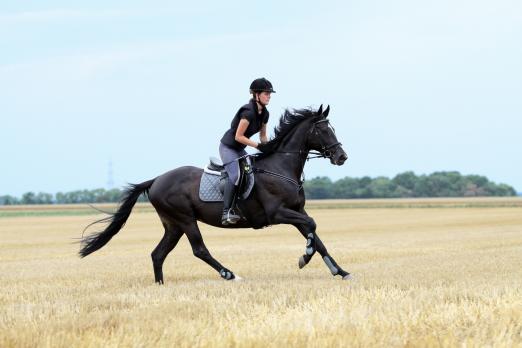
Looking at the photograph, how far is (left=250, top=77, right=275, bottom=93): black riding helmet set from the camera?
420 inches

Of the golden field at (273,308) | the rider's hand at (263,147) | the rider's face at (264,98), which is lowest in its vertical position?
the golden field at (273,308)

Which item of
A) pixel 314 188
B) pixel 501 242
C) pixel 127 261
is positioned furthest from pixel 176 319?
pixel 314 188

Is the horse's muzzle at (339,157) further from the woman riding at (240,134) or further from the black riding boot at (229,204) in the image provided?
the black riding boot at (229,204)

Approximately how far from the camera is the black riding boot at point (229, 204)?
10.9m

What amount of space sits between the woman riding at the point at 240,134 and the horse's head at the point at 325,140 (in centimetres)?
77

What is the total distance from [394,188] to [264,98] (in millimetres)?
119472

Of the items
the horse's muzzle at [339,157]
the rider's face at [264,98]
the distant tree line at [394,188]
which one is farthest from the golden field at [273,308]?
the distant tree line at [394,188]

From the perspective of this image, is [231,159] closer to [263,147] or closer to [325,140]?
[263,147]

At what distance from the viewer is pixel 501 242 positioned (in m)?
21.3

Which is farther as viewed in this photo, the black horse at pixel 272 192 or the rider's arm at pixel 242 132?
the black horse at pixel 272 192

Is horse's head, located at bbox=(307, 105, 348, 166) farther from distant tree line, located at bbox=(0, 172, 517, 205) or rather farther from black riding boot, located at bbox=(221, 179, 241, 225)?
distant tree line, located at bbox=(0, 172, 517, 205)

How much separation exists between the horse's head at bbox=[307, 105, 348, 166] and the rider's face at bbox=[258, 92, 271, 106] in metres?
0.90

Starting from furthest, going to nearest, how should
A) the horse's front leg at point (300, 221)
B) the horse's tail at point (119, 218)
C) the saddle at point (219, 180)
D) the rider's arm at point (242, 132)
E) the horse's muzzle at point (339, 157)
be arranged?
the horse's tail at point (119, 218), the saddle at point (219, 180), the horse's muzzle at point (339, 157), the rider's arm at point (242, 132), the horse's front leg at point (300, 221)

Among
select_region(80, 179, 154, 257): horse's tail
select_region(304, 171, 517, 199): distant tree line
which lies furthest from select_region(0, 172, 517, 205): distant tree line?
select_region(80, 179, 154, 257): horse's tail
